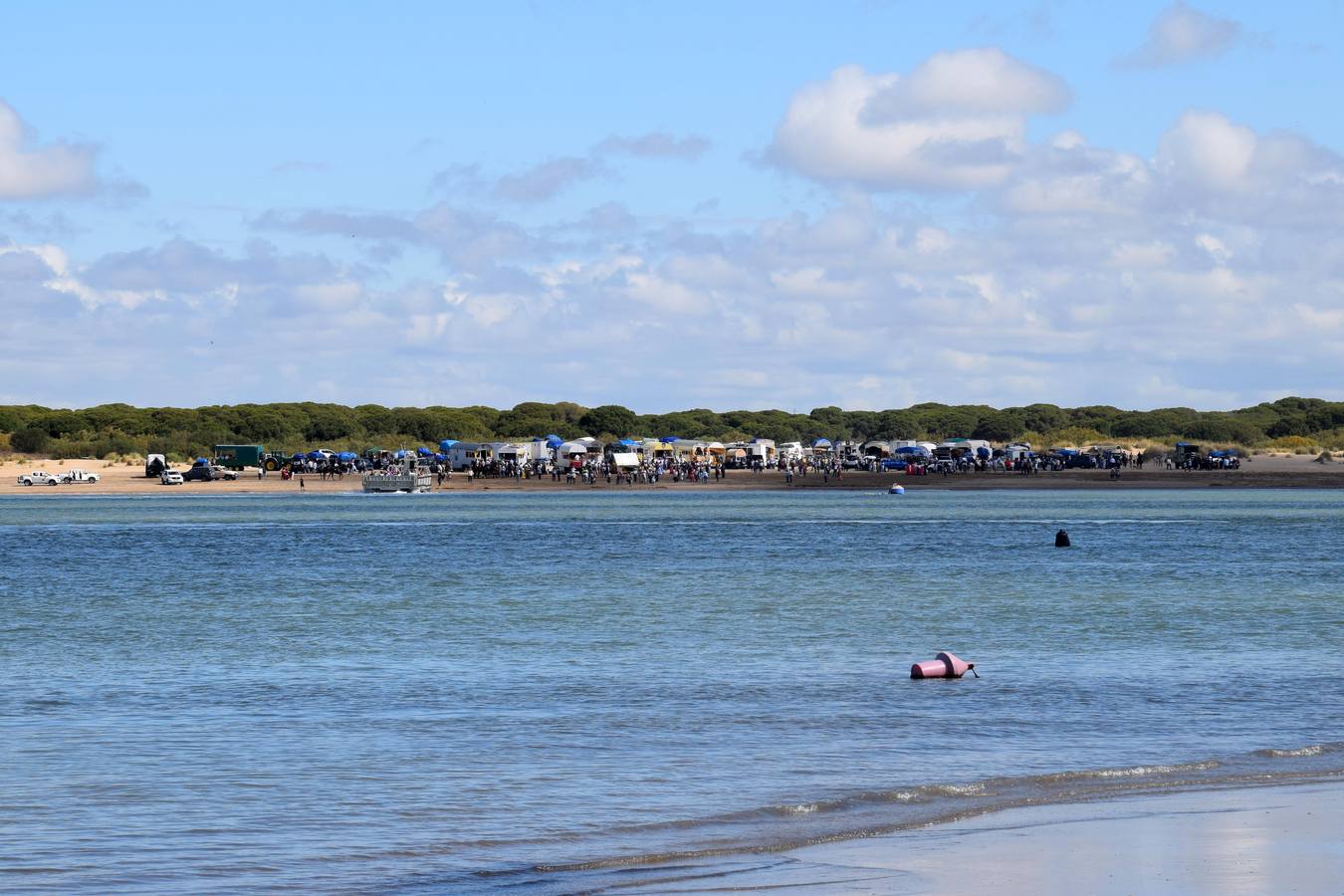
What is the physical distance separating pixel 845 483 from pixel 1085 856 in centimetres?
11290

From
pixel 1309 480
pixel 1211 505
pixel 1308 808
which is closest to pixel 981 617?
pixel 1308 808

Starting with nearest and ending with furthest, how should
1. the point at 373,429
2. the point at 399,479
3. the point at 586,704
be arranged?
the point at 586,704 < the point at 399,479 < the point at 373,429

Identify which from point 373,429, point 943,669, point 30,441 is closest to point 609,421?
point 373,429

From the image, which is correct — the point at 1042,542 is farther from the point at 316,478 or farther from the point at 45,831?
the point at 316,478

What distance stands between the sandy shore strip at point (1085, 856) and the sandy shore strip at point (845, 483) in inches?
4177

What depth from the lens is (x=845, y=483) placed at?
123m

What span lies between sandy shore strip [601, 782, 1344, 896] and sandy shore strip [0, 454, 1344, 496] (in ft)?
348

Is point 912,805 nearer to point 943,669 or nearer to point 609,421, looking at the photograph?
point 943,669

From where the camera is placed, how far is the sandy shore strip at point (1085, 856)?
10.1m

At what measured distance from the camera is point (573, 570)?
4659 cm

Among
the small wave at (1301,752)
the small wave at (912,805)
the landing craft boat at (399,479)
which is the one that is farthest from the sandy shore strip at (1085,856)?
the landing craft boat at (399,479)

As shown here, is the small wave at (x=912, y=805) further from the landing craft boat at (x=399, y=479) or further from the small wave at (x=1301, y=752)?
the landing craft boat at (x=399, y=479)

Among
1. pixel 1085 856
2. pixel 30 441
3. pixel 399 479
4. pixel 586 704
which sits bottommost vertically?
pixel 586 704

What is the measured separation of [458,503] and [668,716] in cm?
8618
